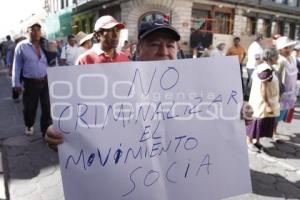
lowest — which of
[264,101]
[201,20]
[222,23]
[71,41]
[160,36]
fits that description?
[264,101]

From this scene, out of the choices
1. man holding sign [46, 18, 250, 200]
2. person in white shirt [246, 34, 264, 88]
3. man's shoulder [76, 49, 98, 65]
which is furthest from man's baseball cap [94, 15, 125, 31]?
person in white shirt [246, 34, 264, 88]

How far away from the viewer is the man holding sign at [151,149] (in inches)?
54.7

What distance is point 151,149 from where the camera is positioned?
4.79 ft

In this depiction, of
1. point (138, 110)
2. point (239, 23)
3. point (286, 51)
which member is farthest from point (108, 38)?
point (239, 23)

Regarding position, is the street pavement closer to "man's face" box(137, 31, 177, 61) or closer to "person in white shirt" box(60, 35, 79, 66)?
"man's face" box(137, 31, 177, 61)

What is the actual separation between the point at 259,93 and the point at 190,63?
317 cm

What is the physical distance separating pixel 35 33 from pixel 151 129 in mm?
3389

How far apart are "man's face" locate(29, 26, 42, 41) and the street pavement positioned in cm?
145

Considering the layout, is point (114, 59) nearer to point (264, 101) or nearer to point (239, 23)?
point (264, 101)

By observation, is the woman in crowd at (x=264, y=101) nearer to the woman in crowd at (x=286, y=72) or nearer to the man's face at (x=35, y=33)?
the woman in crowd at (x=286, y=72)

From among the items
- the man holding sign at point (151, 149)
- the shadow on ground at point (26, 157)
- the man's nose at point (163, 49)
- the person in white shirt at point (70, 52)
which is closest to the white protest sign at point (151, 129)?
the man holding sign at point (151, 149)

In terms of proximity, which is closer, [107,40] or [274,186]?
[107,40]

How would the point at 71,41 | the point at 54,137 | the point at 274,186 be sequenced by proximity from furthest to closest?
the point at 71,41 < the point at 274,186 < the point at 54,137

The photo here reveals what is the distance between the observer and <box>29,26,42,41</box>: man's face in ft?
14.0
